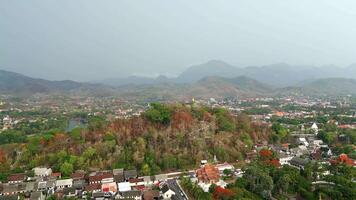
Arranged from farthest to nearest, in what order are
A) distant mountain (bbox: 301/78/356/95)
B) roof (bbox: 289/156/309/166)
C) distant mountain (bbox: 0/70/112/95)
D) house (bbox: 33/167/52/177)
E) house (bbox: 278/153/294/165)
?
distant mountain (bbox: 0/70/112/95) < distant mountain (bbox: 301/78/356/95) < house (bbox: 278/153/294/165) < roof (bbox: 289/156/309/166) < house (bbox: 33/167/52/177)

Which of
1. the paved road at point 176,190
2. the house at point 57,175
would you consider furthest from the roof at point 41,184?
the paved road at point 176,190

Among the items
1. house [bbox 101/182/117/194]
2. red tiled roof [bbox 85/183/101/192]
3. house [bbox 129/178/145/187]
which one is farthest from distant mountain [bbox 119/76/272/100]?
red tiled roof [bbox 85/183/101/192]

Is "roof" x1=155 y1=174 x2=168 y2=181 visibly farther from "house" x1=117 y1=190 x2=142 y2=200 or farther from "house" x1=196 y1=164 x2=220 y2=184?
"house" x1=117 y1=190 x2=142 y2=200

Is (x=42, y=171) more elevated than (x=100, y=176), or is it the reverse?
(x=100, y=176)

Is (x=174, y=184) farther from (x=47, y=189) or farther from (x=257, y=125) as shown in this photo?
(x=257, y=125)

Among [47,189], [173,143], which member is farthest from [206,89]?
[47,189]

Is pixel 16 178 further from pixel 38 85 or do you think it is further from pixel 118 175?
pixel 38 85

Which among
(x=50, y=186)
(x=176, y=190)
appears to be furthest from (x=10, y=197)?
(x=176, y=190)
